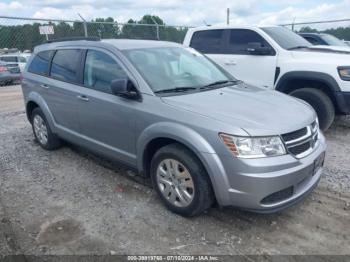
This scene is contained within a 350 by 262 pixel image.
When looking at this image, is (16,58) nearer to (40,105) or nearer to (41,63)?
(41,63)

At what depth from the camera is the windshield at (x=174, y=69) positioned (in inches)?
155

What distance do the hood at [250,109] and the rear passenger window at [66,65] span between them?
65.0 inches

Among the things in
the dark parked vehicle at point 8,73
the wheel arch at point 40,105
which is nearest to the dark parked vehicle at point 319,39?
the wheel arch at point 40,105

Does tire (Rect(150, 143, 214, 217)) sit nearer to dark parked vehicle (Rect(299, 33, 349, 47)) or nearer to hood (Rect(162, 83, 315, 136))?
hood (Rect(162, 83, 315, 136))

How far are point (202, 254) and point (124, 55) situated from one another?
2290 mm

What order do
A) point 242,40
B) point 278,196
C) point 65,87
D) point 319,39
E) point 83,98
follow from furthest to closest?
point 319,39 → point 242,40 → point 65,87 → point 83,98 → point 278,196

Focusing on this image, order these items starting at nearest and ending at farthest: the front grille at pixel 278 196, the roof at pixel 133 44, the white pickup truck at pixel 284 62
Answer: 1. the front grille at pixel 278 196
2. the roof at pixel 133 44
3. the white pickup truck at pixel 284 62

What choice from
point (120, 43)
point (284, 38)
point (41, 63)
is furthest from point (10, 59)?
point (120, 43)

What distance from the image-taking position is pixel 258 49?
21.6ft

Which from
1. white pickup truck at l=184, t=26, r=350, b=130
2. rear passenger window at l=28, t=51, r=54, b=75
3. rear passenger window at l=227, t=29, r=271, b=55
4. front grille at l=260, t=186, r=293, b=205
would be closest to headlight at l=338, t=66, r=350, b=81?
white pickup truck at l=184, t=26, r=350, b=130

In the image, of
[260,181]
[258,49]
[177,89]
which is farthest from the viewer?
[258,49]

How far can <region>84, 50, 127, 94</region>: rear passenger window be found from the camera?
4.12m

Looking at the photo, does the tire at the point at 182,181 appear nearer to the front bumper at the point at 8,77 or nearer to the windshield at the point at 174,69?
the windshield at the point at 174,69

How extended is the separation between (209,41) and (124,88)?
170 inches
